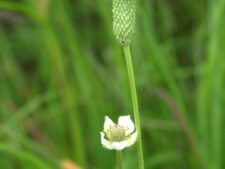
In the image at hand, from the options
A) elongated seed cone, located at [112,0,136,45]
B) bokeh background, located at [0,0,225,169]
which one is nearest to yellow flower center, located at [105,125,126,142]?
elongated seed cone, located at [112,0,136,45]

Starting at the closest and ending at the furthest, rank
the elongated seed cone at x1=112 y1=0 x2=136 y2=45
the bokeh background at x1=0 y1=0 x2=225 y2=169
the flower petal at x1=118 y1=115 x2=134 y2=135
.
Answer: the elongated seed cone at x1=112 y1=0 x2=136 y2=45 < the flower petal at x1=118 y1=115 x2=134 y2=135 < the bokeh background at x1=0 y1=0 x2=225 y2=169

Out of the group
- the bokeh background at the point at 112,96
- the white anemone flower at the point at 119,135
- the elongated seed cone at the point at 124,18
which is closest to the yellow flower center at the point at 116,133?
the white anemone flower at the point at 119,135

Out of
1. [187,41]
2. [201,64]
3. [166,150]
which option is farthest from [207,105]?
[187,41]

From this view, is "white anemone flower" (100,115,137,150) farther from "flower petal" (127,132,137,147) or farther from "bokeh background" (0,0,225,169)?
"bokeh background" (0,0,225,169)

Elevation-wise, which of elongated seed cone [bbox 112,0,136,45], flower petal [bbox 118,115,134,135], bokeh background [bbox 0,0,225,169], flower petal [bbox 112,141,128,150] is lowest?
bokeh background [bbox 0,0,225,169]

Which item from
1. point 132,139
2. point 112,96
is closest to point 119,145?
point 132,139

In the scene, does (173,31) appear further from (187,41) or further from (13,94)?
(13,94)
